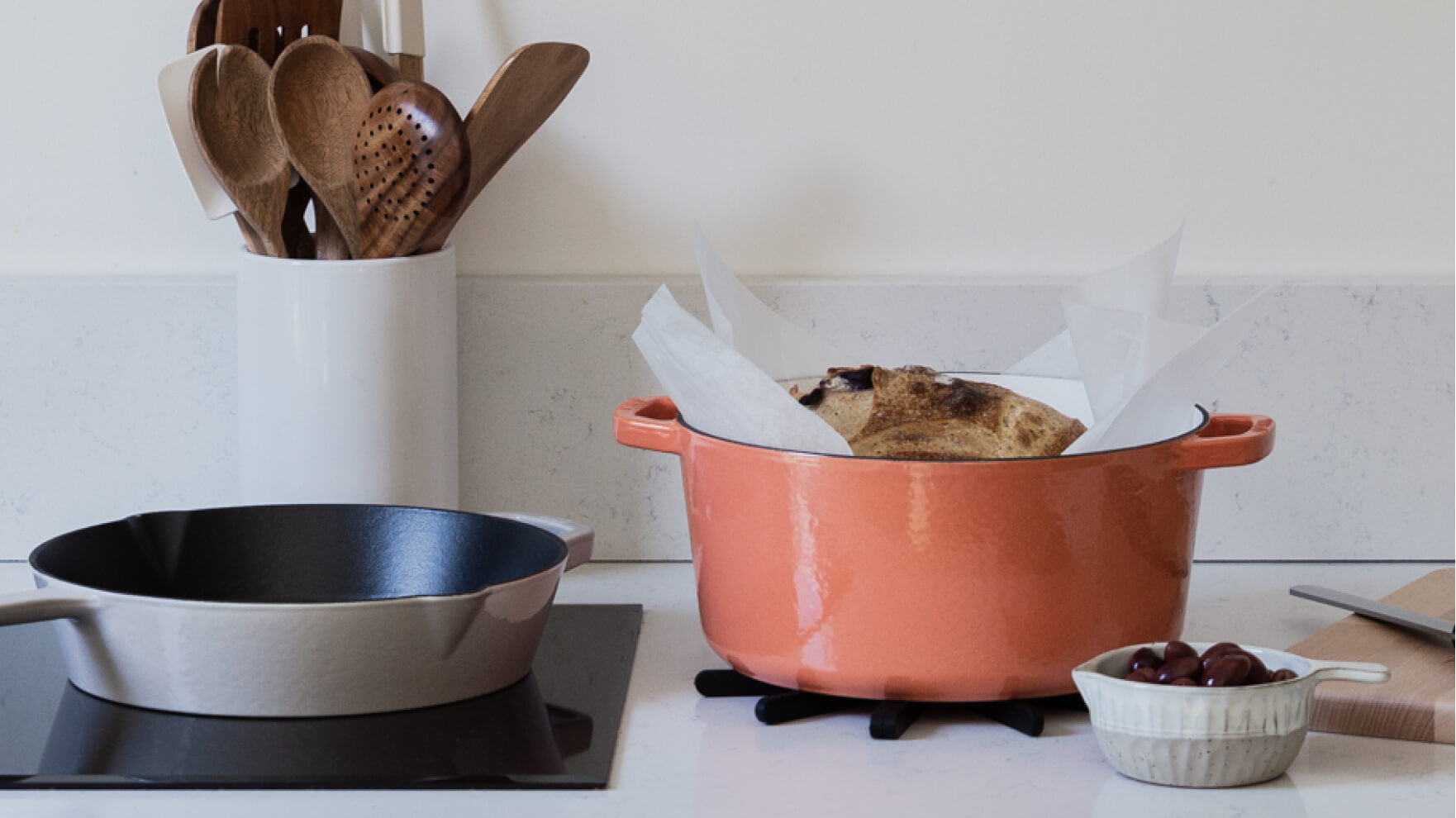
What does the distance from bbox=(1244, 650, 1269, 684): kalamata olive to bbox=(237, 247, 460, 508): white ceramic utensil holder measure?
1.51ft

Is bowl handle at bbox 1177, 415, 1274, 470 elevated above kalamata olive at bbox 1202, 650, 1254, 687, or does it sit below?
above

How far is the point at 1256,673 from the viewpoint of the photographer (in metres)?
0.58

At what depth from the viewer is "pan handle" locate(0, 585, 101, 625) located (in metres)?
0.60

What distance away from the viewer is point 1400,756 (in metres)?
0.62

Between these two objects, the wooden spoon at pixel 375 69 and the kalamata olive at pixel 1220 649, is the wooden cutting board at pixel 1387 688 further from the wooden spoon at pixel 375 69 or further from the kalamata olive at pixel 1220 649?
the wooden spoon at pixel 375 69

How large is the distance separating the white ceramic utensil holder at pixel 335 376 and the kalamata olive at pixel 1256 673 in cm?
46

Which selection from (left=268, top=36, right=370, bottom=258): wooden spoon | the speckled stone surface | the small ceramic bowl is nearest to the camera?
the small ceramic bowl

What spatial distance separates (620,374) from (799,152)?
18 centimetres

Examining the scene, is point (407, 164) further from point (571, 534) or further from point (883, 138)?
point (883, 138)

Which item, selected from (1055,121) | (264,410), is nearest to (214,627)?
(264,410)

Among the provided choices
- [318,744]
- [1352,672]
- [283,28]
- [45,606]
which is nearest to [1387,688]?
[1352,672]

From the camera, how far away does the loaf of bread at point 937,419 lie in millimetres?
672

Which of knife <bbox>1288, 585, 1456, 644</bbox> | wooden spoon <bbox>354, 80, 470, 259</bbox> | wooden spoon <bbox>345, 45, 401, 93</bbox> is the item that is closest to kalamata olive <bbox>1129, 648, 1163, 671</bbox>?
knife <bbox>1288, 585, 1456, 644</bbox>

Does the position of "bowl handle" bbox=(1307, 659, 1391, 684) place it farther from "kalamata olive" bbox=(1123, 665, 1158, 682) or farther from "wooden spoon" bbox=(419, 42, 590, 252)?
"wooden spoon" bbox=(419, 42, 590, 252)
